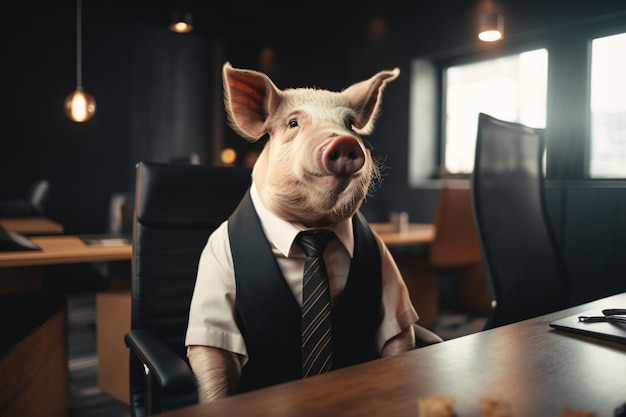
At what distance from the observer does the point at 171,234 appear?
1425mm

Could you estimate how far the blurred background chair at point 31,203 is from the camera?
16.4 ft

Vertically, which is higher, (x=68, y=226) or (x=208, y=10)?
(x=208, y=10)

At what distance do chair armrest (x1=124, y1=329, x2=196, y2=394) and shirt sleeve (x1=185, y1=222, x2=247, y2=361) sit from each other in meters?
0.06

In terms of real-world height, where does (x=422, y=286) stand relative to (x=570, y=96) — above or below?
below

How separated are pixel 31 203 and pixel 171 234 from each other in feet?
15.7

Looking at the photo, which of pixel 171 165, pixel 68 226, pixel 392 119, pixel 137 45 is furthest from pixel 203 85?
pixel 171 165

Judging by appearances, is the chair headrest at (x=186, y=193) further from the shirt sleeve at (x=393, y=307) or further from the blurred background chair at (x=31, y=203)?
the blurred background chair at (x=31, y=203)

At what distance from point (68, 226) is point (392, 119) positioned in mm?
3897

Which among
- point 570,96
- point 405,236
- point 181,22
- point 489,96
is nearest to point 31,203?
point 181,22

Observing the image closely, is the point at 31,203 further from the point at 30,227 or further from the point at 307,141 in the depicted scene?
the point at 307,141

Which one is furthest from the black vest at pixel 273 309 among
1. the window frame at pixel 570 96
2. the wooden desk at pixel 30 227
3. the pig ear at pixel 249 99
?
the window frame at pixel 570 96

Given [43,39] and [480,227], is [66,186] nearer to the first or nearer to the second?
[43,39]

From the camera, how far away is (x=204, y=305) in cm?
90

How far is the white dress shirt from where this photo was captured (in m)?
0.90
